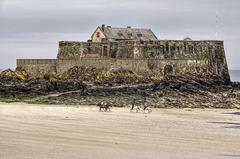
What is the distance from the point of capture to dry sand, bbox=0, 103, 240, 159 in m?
13.5

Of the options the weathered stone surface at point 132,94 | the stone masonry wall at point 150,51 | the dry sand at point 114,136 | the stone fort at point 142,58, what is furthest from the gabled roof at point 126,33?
the dry sand at point 114,136

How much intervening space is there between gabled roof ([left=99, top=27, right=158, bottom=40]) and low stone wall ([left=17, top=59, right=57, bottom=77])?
35.0 ft

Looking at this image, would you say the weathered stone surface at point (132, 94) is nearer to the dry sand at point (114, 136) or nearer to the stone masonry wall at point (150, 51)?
the dry sand at point (114, 136)

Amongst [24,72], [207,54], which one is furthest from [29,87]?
[207,54]

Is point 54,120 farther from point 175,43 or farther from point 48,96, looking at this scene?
point 175,43

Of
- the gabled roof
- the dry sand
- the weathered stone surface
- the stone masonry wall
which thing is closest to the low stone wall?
the stone masonry wall

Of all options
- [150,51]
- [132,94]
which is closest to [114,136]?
[132,94]

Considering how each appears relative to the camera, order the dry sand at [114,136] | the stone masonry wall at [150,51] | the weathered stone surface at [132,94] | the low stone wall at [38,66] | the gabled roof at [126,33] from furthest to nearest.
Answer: the gabled roof at [126,33], the stone masonry wall at [150,51], the low stone wall at [38,66], the weathered stone surface at [132,94], the dry sand at [114,136]

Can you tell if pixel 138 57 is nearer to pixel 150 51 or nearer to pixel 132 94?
pixel 150 51

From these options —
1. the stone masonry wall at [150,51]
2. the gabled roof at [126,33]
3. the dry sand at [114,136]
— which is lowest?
the dry sand at [114,136]

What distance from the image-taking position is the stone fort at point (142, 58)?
53719 mm

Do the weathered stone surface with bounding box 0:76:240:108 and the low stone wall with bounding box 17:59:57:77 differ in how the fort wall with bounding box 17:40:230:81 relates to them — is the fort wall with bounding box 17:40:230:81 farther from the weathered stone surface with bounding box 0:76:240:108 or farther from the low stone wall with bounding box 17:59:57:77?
the weathered stone surface with bounding box 0:76:240:108

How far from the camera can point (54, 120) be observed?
844 inches

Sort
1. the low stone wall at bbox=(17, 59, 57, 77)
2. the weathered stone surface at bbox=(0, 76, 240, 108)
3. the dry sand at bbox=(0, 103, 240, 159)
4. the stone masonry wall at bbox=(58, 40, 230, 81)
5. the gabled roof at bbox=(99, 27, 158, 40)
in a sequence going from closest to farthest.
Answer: the dry sand at bbox=(0, 103, 240, 159), the weathered stone surface at bbox=(0, 76, 240, 108), the low stone wall at bbox=(17, 59, 57, 77), the stone masonry wall at bbox=(58, 40, 230, 81), the gabled roof at bbox=(99, 27, 158, 40)
